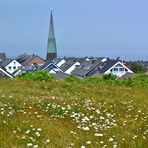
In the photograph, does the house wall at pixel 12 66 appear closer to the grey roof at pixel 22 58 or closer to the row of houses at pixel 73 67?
the row of houses at pixel 73 67

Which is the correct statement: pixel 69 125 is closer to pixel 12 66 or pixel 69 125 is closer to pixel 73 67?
pixel 73 67

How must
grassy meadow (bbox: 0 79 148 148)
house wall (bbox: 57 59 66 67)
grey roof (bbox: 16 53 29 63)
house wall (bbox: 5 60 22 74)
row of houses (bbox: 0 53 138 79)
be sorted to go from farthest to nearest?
grey roof (bbox: 16 53 29 63)
house wall (bbox: 57 59 66 67)
house wall (bbox: 5 60 22 74)
row of houses (bbox: 0 53 138 79)
grassy meadow (bbox: 0 79 148 148)

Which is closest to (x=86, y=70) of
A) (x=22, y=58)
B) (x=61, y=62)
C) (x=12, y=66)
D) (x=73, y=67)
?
(x=73, y=67)

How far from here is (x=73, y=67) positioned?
431 feet

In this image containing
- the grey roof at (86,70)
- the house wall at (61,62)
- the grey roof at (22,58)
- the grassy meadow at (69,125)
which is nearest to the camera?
the grassy meadow at (69,125)

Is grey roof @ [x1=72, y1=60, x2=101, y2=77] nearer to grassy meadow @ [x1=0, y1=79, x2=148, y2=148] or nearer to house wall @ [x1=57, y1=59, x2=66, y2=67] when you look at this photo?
house wall @ [x1=57, y1=59, x2=66, y2=67]

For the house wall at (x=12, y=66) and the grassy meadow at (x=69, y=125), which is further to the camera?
the house wall at (x=12, y=66)

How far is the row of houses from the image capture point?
95.6 m

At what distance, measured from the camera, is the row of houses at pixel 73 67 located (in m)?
95.6

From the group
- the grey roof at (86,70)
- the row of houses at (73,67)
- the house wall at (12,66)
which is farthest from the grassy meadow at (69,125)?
the house wall at (12,66)

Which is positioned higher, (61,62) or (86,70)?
(61,62)

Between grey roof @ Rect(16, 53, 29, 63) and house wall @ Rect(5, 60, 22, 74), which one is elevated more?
grey roof @ Rect(16, 53, 29, 63)

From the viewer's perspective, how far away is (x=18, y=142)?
680cm

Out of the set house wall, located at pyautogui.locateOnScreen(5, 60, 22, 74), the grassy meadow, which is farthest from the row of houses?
the grassy meadow
